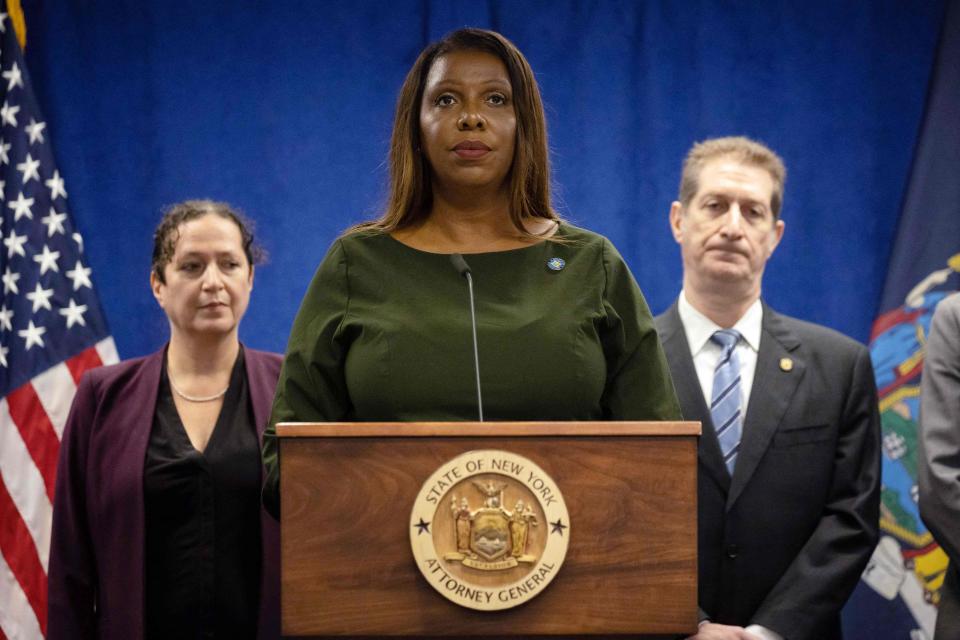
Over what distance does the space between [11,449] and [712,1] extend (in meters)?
2.75

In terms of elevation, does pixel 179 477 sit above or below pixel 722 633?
above

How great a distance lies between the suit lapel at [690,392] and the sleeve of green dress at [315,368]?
1.07m

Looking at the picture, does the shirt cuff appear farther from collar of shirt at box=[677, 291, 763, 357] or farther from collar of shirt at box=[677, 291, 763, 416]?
collar of shirt at box=[677, 291, 763, 357]

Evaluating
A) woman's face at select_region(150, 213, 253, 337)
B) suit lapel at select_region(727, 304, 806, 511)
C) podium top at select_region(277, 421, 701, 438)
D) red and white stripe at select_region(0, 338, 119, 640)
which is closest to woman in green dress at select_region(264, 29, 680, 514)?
podium top at select_region(277, 421, 701, 438)

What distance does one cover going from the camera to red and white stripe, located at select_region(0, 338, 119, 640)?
335 centimetres

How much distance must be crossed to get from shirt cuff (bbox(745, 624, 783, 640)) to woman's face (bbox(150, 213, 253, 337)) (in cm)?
152

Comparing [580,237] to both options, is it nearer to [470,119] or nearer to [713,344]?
[470,119]

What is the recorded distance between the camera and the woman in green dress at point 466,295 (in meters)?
1.70

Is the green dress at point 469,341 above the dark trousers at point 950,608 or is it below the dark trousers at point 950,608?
above

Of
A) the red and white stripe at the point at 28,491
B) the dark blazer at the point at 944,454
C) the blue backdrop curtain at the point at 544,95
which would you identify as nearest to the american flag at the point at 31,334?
the red and white stripe at the point at 28,491

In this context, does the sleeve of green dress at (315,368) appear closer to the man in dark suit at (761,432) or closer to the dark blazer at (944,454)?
the man in dark suit at (761,432)

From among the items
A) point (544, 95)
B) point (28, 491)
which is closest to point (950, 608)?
point (544, 95)

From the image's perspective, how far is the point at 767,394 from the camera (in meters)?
2.71

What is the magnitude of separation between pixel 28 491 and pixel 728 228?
7.27 feet
